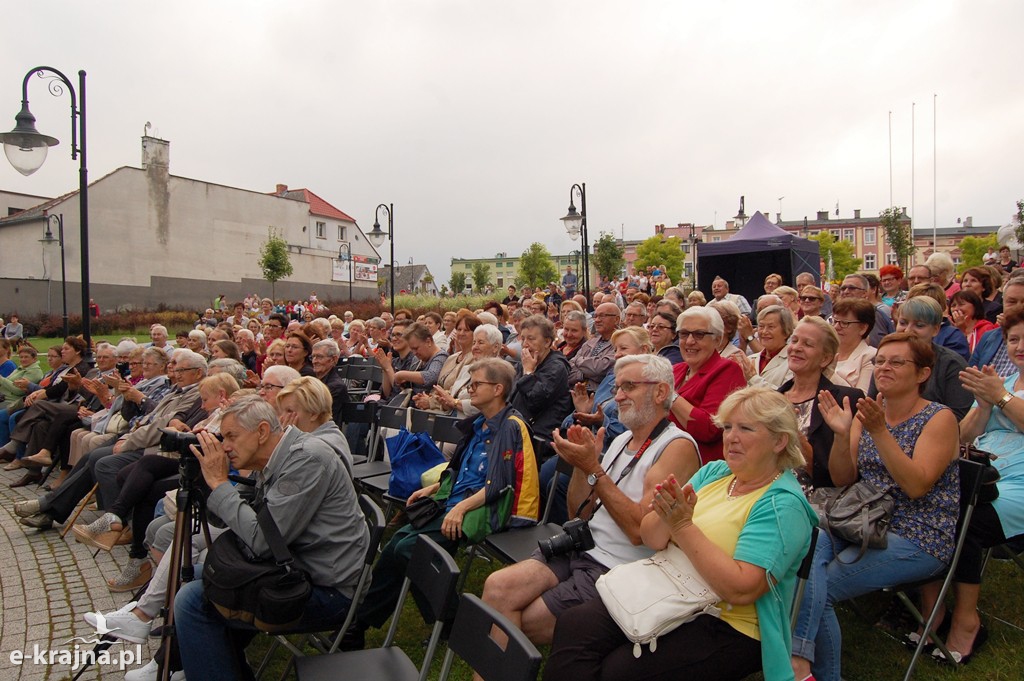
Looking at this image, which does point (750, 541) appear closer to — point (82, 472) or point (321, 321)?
point (82, 472)

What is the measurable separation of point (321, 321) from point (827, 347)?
7650 mm

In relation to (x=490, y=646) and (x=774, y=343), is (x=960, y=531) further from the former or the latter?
(x=490, y=646)

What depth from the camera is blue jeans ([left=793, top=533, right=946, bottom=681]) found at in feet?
9.44

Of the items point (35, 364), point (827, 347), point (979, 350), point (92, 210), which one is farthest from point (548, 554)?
point (92, 210)

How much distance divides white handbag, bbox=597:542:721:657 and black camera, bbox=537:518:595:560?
45cm

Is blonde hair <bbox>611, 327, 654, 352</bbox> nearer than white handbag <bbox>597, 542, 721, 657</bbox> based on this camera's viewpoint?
No

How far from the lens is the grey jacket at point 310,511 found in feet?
10.6

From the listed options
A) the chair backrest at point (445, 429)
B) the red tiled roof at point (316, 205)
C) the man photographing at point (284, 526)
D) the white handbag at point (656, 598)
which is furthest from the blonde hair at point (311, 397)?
the red tiled roof at point (316, 205)

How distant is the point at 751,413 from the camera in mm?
2744

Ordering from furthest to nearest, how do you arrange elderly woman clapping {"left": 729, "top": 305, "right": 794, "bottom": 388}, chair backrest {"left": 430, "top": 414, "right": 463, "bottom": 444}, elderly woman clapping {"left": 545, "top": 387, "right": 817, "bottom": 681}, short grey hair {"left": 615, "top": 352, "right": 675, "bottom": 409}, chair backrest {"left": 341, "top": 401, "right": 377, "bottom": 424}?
chair backrest {"left": 341, "top": 401, "right": 377, "bottom": 424}, chair backrest {"left": 430, "top": 414, "right": 463, "bottom": 444}, elderly woman clapping {"left": 729, "top": 305, "right": 794, "bottom": 388}, short grey hair {"left": 615, "top": 352, "right": 675, "bottom": 409}, elderly woman clapping {"left": 545, "top": 387, "right": 817, "bottom": 681}

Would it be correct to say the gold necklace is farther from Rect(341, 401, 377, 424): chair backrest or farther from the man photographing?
Rect(341, 401, 377, 424): chair backrest

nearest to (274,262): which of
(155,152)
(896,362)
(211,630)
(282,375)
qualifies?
(155,152)

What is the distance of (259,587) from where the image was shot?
3.03m

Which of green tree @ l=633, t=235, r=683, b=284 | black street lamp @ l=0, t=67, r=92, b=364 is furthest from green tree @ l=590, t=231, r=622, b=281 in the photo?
black street lamp @ l=0, t=67, r=92, b=364
